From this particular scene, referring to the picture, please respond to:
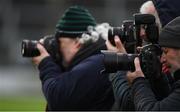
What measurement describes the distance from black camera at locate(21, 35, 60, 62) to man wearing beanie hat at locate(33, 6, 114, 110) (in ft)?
0.10

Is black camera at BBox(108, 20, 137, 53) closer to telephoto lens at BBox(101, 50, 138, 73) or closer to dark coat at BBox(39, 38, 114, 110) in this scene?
telephoto lens at BBox(101, 50, 138, 73)

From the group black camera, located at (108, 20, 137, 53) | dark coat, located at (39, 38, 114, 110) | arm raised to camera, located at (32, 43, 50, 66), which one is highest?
black camera, located at (108, 20, 137, 53)

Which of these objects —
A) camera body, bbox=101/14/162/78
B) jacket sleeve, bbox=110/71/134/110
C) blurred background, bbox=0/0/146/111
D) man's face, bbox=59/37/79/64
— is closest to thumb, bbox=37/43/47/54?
man's face, bbox=59/37/79/64

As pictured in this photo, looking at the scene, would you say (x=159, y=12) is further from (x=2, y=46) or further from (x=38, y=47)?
(x=2, y=46)

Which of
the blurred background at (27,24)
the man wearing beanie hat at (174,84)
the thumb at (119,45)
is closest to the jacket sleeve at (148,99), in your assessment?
the man wearing beanie hat at (174,84)

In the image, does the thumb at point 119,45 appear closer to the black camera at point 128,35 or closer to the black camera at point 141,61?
the black camera at point 128,35

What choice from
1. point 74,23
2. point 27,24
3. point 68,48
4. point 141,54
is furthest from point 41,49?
point 27,24

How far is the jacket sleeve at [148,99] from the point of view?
4070 mm

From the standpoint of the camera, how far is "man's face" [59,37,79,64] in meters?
5.58

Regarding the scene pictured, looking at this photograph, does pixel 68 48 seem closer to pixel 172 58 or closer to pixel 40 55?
pixel 40 55

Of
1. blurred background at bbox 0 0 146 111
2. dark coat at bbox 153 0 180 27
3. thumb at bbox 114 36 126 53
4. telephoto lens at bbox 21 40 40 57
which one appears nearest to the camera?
dark coat at bbox 153 0 180 27

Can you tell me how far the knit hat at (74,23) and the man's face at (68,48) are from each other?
3cm

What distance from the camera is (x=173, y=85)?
4188 mm

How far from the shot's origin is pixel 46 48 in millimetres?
5621
